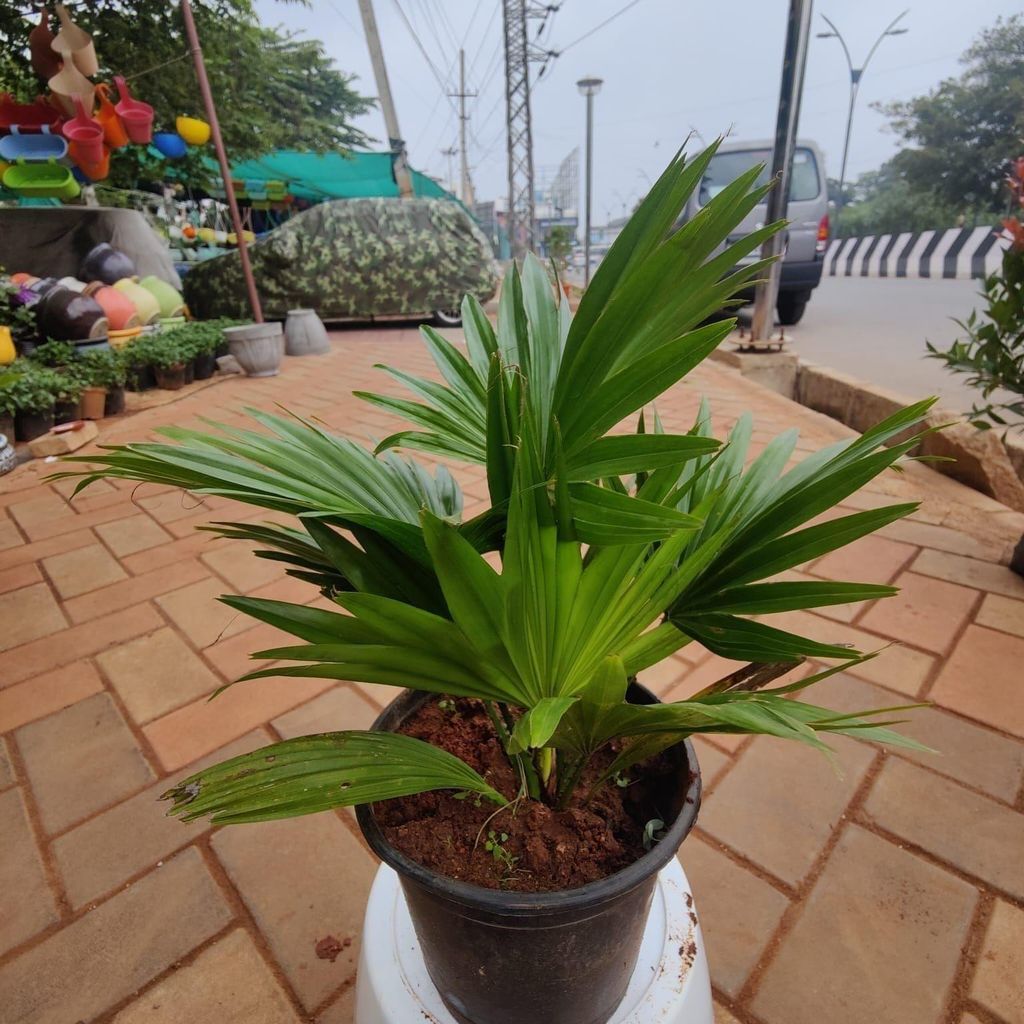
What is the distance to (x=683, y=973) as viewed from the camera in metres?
0.71

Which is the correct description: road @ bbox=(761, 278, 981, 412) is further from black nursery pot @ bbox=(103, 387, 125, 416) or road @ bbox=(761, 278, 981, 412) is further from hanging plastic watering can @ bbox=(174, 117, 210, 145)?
hanging plastic watering can @ bbox=(174, 117, 210, 145)

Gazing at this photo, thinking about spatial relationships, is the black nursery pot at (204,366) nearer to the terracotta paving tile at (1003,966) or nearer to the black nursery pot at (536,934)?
the black nursery pot at (536,934)

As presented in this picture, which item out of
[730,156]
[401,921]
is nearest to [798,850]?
[401,921]

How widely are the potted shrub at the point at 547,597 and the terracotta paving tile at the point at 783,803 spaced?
44 centimetres

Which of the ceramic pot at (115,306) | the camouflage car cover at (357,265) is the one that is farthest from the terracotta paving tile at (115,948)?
the camouflage car cover at (357,265)

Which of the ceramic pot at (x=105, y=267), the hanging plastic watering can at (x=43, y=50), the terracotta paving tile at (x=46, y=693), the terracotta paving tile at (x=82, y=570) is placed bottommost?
the terracotta paving tile at (x=82, y=570)

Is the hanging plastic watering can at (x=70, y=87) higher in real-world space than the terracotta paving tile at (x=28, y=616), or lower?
higher

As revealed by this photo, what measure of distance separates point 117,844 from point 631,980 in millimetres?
874

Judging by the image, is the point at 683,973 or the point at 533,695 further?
the point at 683,973

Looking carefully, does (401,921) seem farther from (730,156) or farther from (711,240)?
(730,156)

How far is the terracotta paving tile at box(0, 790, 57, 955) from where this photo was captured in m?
0.92

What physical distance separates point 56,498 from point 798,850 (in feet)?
9.00

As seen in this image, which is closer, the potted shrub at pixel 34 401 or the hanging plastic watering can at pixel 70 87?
the potted shrub at pixel 34 401

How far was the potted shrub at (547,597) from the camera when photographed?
44 centimetres
